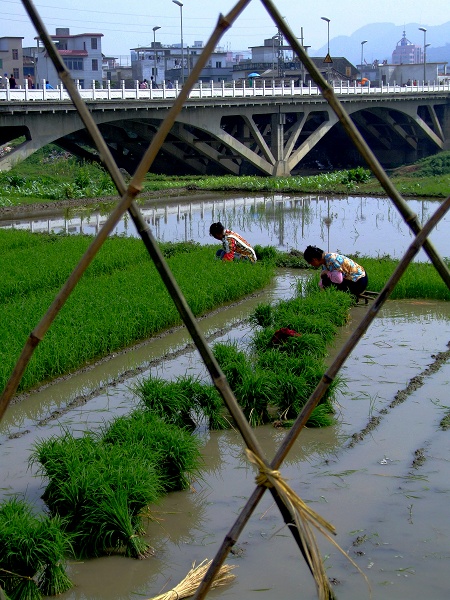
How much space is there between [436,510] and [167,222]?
15345 millimetres

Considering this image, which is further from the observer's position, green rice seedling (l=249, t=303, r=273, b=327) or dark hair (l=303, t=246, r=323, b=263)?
green rice seedling (l=249, t=303, r=273, b=327)

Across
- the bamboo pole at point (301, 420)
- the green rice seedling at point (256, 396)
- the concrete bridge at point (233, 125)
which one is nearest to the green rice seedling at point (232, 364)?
the green rice seedling at point (256, 396)

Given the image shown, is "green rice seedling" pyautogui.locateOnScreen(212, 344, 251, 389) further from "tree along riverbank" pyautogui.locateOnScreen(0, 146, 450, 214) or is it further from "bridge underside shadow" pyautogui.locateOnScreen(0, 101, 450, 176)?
"bridge underside shadow" pyautogui.locateOnScreen(0, 101, 450, 176)

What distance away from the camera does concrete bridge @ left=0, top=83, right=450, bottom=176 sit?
24.2m

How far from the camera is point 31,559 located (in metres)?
4.40

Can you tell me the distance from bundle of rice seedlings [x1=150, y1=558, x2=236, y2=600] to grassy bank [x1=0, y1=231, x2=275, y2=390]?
3.33 metres

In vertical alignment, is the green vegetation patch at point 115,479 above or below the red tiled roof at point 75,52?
below

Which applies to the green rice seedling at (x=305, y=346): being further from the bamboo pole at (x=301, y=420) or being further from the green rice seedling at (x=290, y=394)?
the bamboo pole at (x=301, y=420)

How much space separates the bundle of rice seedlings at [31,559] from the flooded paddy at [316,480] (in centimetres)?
14

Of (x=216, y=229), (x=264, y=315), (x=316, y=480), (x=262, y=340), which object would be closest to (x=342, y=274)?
(x=264, y=315)

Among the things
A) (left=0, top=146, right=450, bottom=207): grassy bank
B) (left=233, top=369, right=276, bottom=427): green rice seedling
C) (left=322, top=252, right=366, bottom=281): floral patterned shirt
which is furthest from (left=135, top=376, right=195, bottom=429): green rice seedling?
(left=0, top=146, right=450, bottom=207): grassy bank

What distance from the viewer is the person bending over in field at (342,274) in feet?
33.2

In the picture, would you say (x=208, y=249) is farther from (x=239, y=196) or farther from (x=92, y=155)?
(x=92, y=155)

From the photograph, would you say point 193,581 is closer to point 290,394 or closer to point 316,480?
point 316,480
